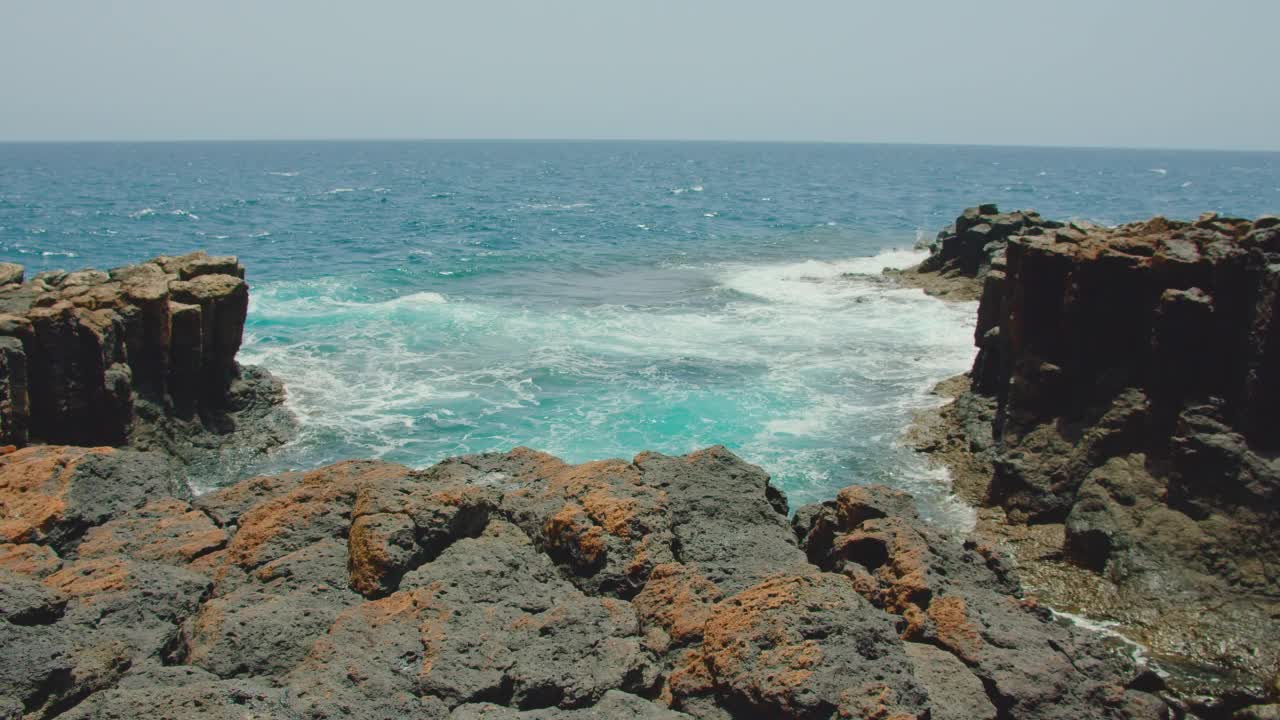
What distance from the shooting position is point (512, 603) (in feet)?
24.4

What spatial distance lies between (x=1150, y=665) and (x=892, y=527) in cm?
517

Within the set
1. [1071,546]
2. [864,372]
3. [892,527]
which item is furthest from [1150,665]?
[864,372]

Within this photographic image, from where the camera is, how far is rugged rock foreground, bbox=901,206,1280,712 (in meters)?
12.5

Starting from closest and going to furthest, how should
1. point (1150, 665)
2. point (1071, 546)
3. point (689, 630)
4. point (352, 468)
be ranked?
point (689, 630) < point (352, 468) < point (1150, 665) < point (1071, 546)

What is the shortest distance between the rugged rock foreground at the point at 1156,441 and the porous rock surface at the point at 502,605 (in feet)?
15.2

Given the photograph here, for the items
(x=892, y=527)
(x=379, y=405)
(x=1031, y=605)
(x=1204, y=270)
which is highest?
(x=1204, y=270)

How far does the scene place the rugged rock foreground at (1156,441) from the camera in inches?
491

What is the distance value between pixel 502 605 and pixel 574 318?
26532mm

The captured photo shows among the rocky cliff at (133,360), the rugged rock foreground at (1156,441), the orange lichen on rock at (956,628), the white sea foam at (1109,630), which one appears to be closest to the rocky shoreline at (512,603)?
the orange lichen on rock at (956,628)

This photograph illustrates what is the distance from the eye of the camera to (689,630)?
752 cm

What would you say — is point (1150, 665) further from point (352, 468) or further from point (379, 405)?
point (379, 405)

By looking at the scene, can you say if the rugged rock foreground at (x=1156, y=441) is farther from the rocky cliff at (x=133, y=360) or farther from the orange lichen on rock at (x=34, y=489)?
the rocky cliff at (x=133, y=360)

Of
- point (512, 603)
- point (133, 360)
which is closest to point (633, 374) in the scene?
point (133, 360)

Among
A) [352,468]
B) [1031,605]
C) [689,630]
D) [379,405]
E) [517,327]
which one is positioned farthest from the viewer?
[517,327]
